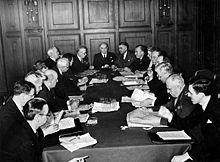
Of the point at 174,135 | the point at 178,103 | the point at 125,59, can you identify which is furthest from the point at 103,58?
the point at 174,135

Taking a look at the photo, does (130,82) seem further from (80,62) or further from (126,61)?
(126,61)

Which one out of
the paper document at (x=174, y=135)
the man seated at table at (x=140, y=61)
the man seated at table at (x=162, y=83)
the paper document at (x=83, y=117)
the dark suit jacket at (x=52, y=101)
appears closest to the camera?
the paper document at (x=174, y=135)

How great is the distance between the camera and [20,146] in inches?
109

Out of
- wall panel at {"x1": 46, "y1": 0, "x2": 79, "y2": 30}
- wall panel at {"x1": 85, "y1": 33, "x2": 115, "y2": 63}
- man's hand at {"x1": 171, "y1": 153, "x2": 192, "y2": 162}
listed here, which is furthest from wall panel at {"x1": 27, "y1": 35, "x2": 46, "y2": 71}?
man's hand at {"x1": 171, "y1": 153, "x2": 192, "y2": 162}

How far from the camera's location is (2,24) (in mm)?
9062

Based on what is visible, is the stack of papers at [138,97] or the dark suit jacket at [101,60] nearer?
the stack of papers at [138,97]

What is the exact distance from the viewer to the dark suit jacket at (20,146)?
9.02 ft

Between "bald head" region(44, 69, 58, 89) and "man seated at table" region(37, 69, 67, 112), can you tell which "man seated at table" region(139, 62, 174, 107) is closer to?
"man seated at table" region(37, 69, 67, 112)

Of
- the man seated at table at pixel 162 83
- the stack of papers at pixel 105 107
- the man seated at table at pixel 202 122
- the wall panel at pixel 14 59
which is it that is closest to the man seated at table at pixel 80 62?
the wall panel at pixel 14 59

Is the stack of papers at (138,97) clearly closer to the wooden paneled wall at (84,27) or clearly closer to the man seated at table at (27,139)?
the man seated at table at (27,139)

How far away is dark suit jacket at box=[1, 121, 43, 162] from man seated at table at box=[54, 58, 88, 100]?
2.10 meters

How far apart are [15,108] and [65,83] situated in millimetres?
1883

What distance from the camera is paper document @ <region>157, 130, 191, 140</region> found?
3120mm

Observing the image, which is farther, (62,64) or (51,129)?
(62,64)
